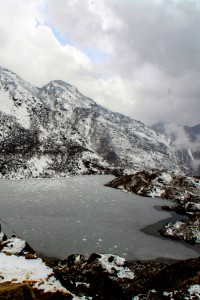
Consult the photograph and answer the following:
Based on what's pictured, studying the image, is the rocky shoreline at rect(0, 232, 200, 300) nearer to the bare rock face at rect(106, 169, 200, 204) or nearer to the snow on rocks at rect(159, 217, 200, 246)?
the snow on rocks at rect(159, 217, 200, 246)

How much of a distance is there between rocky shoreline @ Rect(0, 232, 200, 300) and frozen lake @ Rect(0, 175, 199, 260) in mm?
5018

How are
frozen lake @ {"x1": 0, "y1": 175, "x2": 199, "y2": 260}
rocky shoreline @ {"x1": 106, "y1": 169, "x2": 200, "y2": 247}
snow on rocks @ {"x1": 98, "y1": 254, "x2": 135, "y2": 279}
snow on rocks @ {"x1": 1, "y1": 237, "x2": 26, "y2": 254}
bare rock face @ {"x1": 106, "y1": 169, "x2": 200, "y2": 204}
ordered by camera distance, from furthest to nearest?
bare rock face @ {"x1": 106, "y1": 169, "x2": 200, "y2": 204} → rocky shoreline @ {"x1": 106, "y1": 169, "x2": 200, "y2": 247} → frozen lake @ {"x1": 0, "y1": 175, "x2": 199, "y2": 260} → snow on rocks @ {"x1": 98, "y1": 254, "x2": 135, "y2": 279} → snow on rocks @ {"x1": 1, "y1": 237, "x2": 26, "y2": 254}

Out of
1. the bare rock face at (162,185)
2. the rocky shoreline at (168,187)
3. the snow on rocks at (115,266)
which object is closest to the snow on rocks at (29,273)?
the snow on rocks at (115,266)

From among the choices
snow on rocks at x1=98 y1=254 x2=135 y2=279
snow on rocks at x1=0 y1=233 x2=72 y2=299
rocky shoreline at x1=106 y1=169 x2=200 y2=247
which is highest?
rocky shoreline at x1=106 y1=169 x2=200 y2=247

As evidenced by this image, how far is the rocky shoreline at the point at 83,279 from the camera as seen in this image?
10.5 meters

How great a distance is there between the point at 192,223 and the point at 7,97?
106532mm

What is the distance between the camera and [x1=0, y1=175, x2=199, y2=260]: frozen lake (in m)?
25.1

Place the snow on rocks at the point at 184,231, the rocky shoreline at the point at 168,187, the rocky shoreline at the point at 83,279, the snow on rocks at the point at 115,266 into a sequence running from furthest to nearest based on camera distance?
the rocky shoreline at the point at 168,187
the snow on rocks at the point at 184,231
the snow on rocks at the point at 115,266
the rocky shoreline at the point at 83,279

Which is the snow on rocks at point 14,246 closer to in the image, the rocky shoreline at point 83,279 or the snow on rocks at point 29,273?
the rocky shoreline at point 83,279

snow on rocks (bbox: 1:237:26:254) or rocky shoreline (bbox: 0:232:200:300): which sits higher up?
rocky shoreline (bbox: 0:232:200:300)

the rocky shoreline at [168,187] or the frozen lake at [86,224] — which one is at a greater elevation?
the rocky shoreline at [168,187]

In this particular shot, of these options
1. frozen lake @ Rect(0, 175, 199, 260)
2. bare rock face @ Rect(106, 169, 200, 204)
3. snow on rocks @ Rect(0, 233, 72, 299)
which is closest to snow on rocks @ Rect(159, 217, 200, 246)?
frozen lake @ Rect(0, 175, 199, 260)

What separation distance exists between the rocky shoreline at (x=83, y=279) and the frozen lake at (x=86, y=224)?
5.02 meters

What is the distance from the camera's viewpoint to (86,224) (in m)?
31.8
